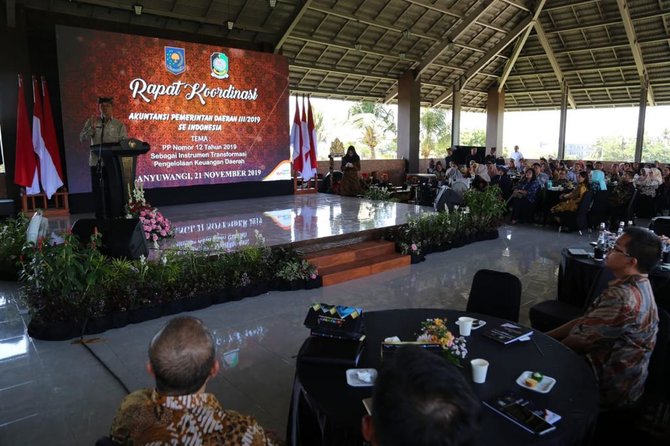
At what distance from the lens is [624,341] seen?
2066 millimetres

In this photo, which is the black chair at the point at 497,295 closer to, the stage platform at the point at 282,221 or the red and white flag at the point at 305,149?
the stage platform at the point at 282,221

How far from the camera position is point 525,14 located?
14.2 m

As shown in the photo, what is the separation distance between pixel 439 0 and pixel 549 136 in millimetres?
14066

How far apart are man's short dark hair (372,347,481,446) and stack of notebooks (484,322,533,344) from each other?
1.31m

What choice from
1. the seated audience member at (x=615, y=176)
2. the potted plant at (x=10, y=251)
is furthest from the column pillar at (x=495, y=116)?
the potted plant at (x=10, y=251)

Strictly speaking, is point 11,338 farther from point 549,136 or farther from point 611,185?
point 549,136

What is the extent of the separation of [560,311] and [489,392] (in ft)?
6.36

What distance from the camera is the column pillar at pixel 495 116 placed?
1830 centimetres

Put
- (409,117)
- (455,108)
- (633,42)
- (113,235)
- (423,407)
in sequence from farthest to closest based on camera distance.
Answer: (455,108)
(409,117)
(633,42)
(113,235)
(423,407)

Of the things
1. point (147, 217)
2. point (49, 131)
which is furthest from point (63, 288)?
point (49, 131)

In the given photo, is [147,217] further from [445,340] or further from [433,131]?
[433,131]

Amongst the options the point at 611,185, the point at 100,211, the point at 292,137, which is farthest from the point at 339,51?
the point at 100,211

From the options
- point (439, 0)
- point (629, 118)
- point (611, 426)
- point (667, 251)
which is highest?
point (439, 0)

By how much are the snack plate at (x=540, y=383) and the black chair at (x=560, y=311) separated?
5.13 feet
